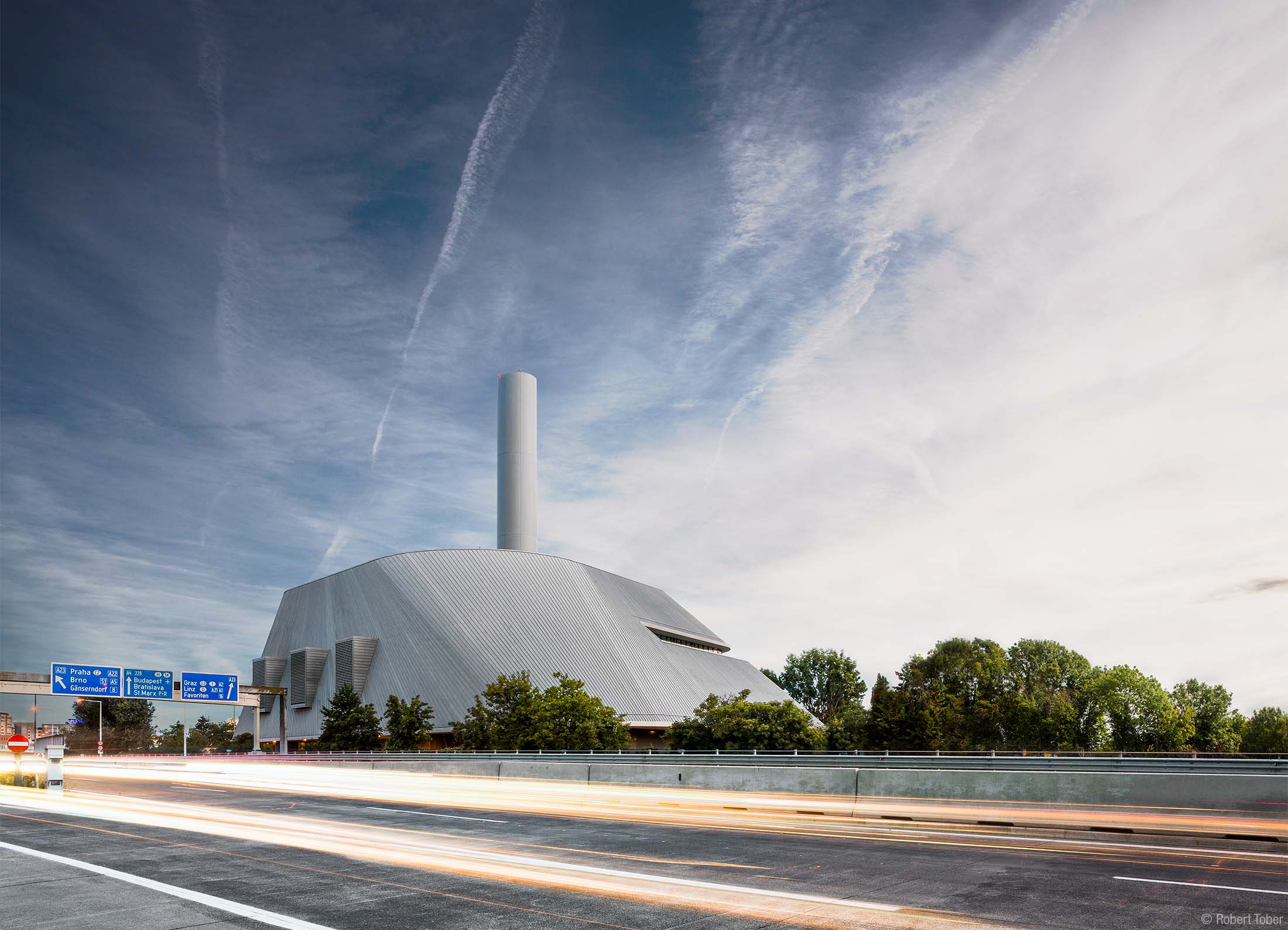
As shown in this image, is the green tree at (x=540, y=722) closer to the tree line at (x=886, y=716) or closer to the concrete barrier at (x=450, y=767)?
the tree line at (x=886, y=716)

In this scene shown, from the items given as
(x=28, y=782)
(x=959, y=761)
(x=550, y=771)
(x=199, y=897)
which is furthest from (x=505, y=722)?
(x=199, y=897)

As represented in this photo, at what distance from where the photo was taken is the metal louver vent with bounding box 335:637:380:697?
80.8 m

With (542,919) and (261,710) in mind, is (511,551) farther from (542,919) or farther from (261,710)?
(542,919)

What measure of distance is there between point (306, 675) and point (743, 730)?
45.4 m

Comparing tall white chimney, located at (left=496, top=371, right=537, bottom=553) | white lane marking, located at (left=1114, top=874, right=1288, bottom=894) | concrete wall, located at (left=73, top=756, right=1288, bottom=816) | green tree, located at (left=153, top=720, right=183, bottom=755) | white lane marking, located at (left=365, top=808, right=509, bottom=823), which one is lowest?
green tree, located at (left=153, top=720, right=183, bottom=755)

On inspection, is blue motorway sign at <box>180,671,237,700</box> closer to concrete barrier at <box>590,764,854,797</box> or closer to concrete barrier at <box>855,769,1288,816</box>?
concrete barrier at <box>590,764,854,797</box>

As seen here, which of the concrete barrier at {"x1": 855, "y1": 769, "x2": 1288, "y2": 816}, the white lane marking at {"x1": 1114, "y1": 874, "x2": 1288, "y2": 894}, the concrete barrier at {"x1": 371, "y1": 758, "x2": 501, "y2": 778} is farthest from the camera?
the concrete barrier at {"x1": 371, "y1": 758, "x2": 501, "y2": 778}

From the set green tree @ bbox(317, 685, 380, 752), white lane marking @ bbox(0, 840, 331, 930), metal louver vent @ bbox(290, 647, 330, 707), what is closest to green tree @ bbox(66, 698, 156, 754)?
metal louver vent @ bbox(290, 647, 330, 707)

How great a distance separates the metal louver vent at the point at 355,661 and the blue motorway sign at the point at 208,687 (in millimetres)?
10455

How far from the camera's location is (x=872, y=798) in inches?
785

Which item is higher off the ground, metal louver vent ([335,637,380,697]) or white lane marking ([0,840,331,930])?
white lane marking ([0,840,331,930])

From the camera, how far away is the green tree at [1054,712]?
94312 millimetres

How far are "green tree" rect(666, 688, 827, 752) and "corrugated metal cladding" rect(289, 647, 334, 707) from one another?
37.9 m

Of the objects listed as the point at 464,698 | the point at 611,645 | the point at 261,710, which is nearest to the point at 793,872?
the point at 464,698
